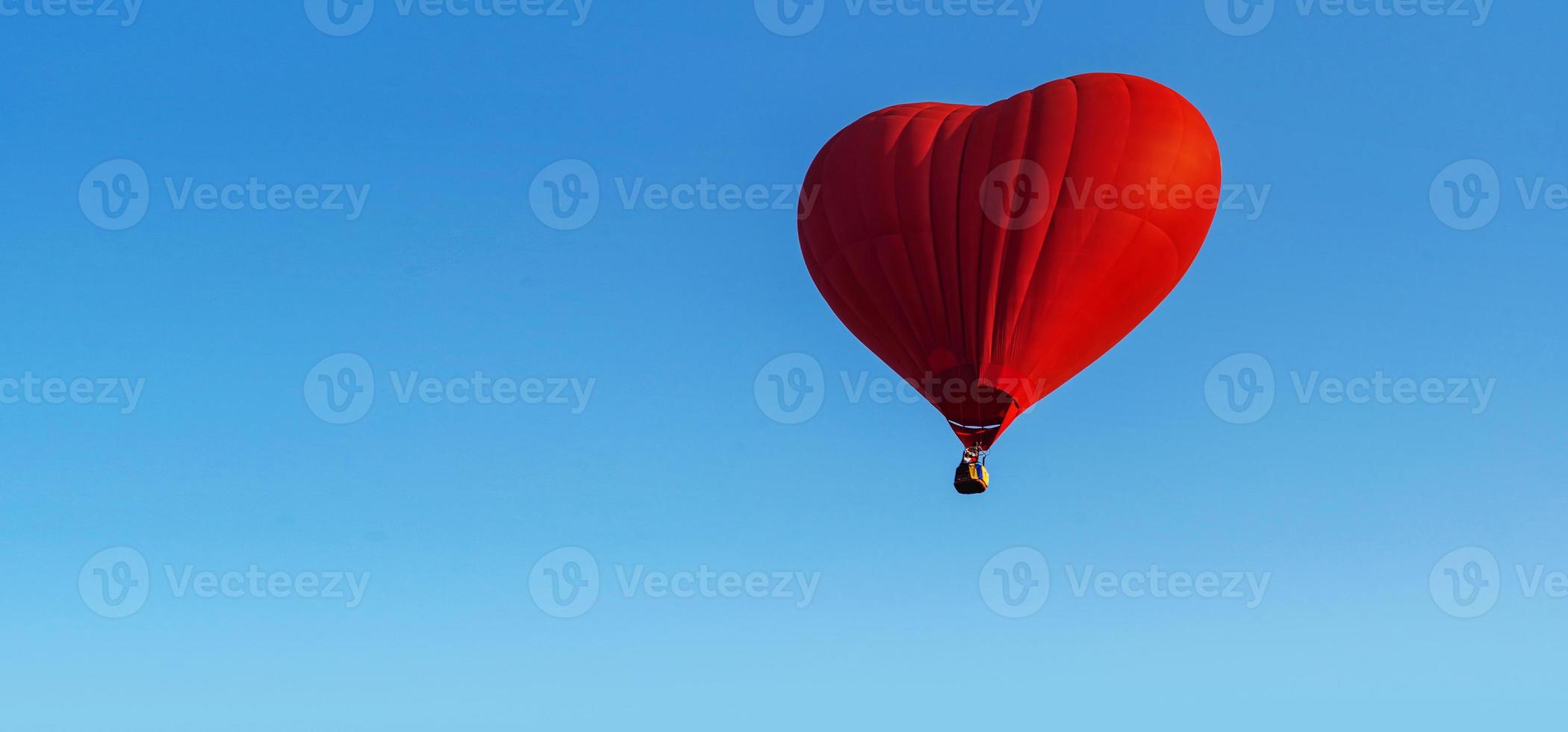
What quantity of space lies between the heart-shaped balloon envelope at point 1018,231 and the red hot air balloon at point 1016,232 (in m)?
0.02

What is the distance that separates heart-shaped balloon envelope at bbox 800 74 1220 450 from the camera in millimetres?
32469

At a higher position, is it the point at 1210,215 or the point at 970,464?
the point at 1210,215

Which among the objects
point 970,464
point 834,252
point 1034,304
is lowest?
point 970,464

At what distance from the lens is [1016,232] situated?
32.4m

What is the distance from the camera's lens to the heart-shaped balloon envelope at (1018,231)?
32.5 metres

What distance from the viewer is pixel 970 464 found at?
32.7m

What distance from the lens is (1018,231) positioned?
32375 mm

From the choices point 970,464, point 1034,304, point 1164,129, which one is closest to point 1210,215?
point 1164,129

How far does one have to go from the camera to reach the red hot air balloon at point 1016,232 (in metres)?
32.5

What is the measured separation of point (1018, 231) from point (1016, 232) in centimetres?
3

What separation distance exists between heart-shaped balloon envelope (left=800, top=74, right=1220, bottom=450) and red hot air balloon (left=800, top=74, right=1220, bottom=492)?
25 mm

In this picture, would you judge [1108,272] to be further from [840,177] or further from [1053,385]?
[840,177]

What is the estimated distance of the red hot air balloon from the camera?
32.5 m

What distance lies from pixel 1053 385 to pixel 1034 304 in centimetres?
175
